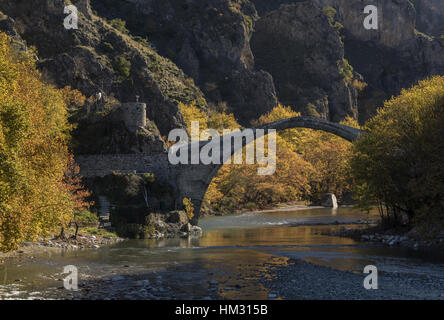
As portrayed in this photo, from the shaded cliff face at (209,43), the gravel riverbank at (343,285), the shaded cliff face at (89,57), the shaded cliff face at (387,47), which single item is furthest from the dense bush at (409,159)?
the shaded cliff face at (387,47)

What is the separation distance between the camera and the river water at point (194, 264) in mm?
16344

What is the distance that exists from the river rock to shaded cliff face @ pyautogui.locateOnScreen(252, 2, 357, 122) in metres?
45.2

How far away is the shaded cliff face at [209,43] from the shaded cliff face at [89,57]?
2464cm

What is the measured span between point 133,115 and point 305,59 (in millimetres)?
84298

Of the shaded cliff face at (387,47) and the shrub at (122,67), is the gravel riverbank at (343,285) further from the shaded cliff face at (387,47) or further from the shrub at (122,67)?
the shaded cliff face at (387,47)

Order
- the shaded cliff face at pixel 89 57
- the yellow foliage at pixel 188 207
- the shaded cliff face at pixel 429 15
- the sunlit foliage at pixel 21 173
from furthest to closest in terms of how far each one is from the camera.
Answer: the shaded cliff face at pixel 429 15
the shaded cliff face at pixel 89 57
the yellow foliage at pixel 188 207
the sunlit foliage at pixel 21 173

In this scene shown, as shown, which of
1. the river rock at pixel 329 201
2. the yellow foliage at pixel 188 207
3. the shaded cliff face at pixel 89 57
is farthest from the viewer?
the river rock at pixel 329 201

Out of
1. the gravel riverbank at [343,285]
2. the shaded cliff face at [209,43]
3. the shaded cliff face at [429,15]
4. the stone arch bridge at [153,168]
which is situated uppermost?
the shaded cliff face at [429,15]

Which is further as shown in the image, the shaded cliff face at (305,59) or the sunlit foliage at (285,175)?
the shaded cliff face at (305,59)

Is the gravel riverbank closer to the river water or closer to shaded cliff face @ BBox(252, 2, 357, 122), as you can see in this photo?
the river water

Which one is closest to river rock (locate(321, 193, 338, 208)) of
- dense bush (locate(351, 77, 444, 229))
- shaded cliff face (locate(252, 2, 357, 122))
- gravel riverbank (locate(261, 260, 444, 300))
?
dense bush (locate(351, 77, 444, 229))

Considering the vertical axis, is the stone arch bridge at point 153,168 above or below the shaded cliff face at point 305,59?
below

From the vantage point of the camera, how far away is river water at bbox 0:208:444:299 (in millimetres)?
16344

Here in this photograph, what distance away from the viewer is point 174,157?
3888cm
